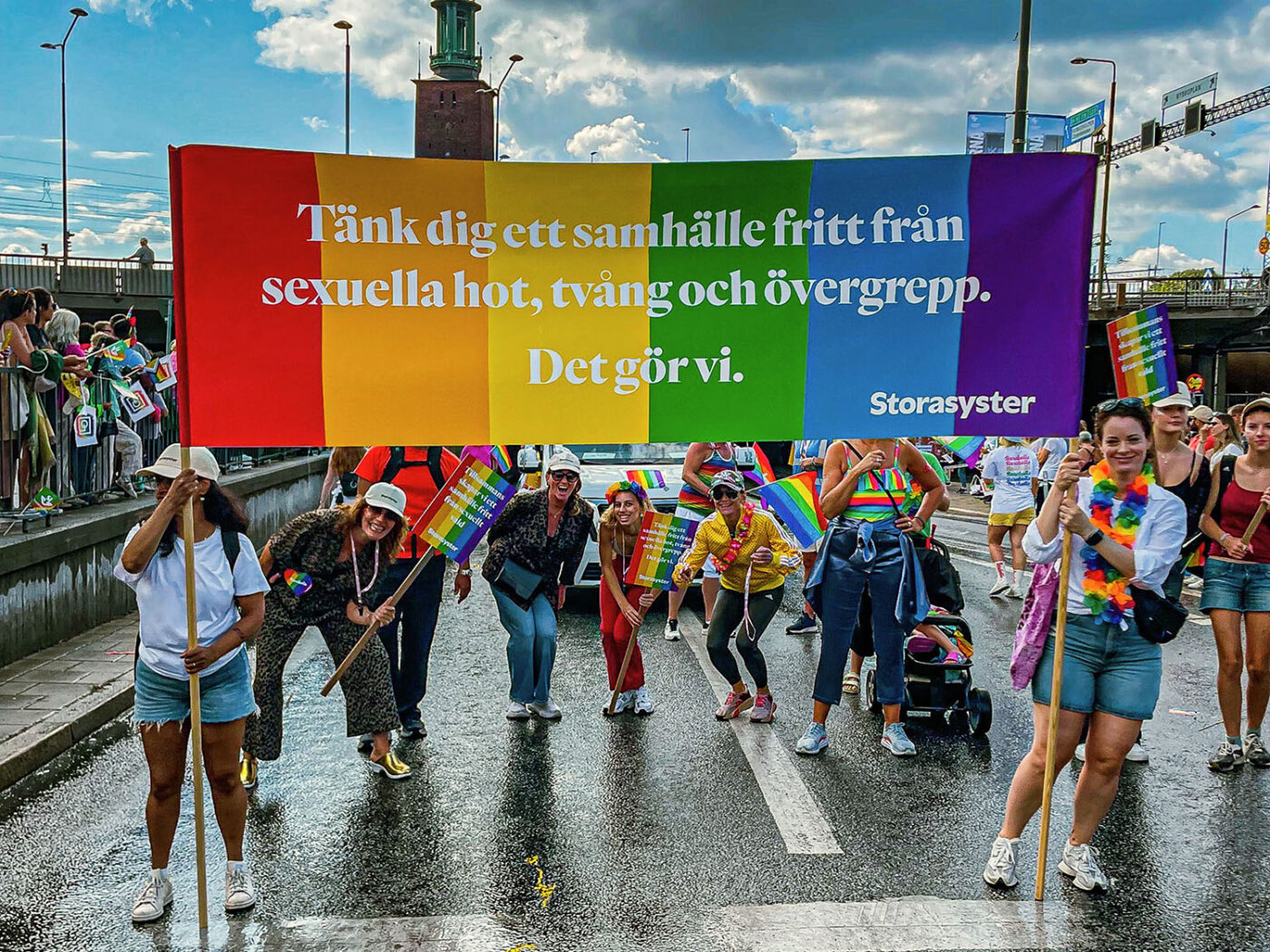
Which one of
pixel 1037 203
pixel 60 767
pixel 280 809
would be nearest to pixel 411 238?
pixel 1037 203

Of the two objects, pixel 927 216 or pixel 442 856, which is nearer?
pixel 927 216

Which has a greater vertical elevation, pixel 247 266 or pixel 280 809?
pixel 247 266

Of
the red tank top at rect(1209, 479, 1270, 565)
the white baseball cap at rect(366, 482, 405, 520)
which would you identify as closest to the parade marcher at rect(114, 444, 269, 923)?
the white baseball cap at rect(366, 482, 405, 520)

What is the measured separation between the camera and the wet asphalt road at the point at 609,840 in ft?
14.9

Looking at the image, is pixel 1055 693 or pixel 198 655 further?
pixel 1055 693

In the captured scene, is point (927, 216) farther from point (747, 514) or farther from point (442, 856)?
point (442, 856)

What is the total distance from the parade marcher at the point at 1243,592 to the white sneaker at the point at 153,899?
17.3 ft

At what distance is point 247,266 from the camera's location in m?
4.63

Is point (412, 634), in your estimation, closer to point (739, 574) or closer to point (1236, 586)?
point (739, 574)

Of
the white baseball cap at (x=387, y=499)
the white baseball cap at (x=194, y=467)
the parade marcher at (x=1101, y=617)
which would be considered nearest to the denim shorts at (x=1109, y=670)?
the parade marcher at (x=1101, y=617)

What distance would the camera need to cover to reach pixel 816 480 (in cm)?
1050

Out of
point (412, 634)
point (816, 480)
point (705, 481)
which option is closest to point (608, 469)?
point (816, 480)

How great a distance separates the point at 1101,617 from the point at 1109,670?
0.76ft

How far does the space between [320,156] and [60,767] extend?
3844mm
